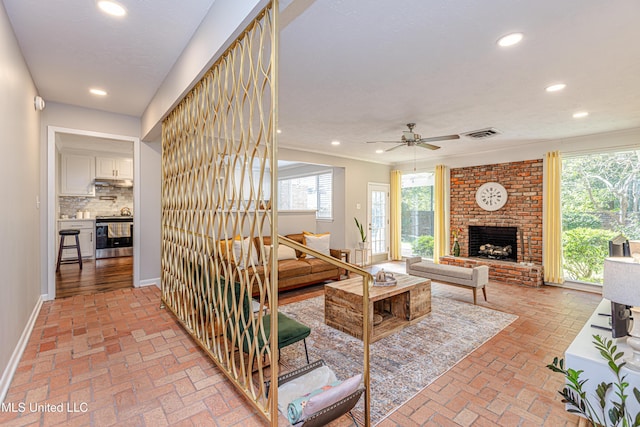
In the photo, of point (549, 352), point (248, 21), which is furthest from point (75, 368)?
point (549, 352)

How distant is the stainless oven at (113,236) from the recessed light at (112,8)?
19.6ft

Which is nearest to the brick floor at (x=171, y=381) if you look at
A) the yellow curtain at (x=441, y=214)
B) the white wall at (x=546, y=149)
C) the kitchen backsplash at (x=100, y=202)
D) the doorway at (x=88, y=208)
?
the doorway at (x=88, y=208)

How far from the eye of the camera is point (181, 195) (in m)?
2.97

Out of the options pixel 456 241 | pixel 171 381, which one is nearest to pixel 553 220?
pixel 456 241

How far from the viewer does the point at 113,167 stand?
689 centimetres

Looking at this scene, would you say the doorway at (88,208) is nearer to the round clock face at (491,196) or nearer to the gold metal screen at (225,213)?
the gold metal screen at (225,213)

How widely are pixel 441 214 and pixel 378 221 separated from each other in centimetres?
152

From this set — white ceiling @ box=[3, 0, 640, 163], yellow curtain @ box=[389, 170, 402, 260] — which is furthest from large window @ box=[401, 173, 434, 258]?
white ceiling @ box=[3, 0, 640, 163]

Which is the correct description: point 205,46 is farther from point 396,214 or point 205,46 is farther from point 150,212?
point 396,214

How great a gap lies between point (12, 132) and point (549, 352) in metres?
4.96

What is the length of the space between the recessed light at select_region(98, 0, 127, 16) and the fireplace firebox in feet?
21.3

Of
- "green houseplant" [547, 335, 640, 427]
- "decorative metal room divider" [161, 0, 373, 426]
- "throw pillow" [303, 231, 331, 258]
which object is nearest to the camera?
"green houseplant" [547, 335, 640, 427]

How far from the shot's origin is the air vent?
440 centimetres

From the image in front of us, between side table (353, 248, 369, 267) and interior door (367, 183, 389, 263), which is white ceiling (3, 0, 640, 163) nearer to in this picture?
interior door (367, 183, 389, 263)
